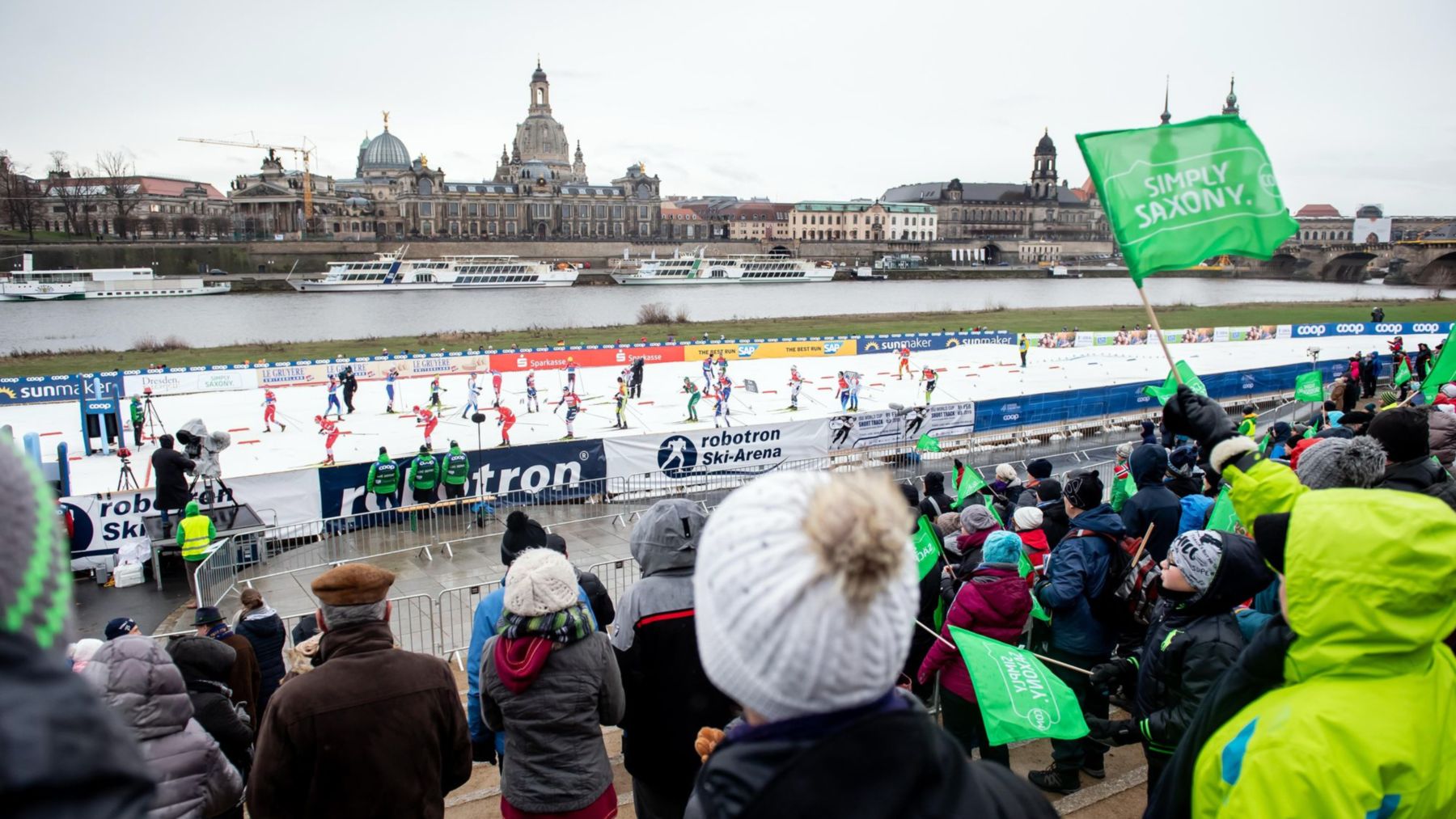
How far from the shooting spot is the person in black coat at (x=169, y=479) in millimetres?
14344

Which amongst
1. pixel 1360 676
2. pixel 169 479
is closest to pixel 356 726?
pixel 1360 676

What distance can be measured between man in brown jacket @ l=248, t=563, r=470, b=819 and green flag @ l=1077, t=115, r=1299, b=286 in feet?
15.4

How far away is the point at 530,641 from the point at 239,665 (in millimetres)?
3089

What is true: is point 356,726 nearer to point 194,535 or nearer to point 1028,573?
point 1028,573

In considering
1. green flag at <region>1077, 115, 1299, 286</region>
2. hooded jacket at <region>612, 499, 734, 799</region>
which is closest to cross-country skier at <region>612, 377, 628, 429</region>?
green flag at <region>1077, 115, 1299, 286</region>

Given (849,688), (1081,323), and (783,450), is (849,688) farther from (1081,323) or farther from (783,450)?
(1081,323)

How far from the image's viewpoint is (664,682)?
4219mm

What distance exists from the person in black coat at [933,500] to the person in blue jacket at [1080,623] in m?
2.75

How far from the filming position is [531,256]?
151m

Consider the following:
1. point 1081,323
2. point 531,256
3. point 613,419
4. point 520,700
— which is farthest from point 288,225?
point 520,700

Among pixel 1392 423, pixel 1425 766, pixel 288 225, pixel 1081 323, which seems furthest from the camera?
pixel 288 225

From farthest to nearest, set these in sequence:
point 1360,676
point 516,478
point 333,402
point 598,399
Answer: point 598,399
point 333,402
point 516,478
point 1360,676

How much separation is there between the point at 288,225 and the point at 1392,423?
6469 inches

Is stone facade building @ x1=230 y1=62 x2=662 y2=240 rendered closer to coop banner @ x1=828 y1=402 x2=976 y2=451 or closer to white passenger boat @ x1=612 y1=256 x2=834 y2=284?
white passenger boat @ x1=612 y1=256 x2=834 y2=284
